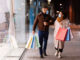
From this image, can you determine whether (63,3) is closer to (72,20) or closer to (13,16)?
(72,20)

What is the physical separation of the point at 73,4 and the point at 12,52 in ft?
50.1

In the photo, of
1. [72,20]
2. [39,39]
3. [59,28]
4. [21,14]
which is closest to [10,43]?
[39,39]

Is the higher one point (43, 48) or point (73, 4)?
point (73, 4)

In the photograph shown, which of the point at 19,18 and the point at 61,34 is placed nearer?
the point at 61,34

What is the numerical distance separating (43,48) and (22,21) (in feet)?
6.54

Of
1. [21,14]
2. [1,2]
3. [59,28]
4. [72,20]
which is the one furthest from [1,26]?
[72,20]

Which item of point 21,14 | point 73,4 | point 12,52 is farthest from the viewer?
point 73,4

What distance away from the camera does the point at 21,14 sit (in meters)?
6.59

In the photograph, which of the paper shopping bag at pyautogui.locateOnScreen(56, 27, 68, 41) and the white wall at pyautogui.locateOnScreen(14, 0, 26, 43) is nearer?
the paper shopping bag at pyautogui.locateOnScreen(56, 27, 68, 41)

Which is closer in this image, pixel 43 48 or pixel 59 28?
pixel 59 28

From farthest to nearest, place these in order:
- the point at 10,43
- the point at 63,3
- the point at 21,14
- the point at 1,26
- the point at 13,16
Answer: the point at 63,3 < the point at 21,14 < the point at 13,16 < the point at 10,43 < the point at 1,26

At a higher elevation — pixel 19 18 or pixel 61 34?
pixel 19 18

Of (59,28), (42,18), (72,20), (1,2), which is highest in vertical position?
(1,2)

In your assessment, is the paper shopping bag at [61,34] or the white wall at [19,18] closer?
the paper shopping bag at [61,34]
